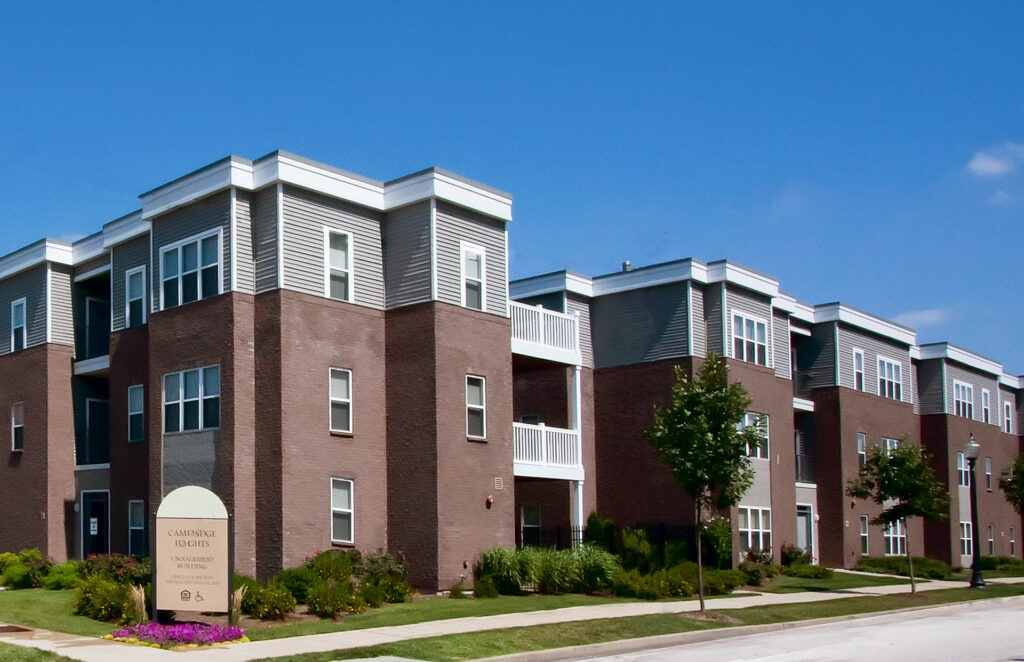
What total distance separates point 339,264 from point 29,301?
12792mm

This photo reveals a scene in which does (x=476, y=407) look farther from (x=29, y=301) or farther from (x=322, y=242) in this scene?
(x=29, y=301)

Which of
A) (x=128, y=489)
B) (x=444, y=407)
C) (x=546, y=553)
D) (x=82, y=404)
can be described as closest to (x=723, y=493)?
(x=546, y=553)

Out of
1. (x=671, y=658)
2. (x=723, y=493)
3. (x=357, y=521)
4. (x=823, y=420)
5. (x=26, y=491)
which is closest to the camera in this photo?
(x=671, y=658)

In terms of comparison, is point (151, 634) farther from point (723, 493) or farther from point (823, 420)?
point (823, 420)

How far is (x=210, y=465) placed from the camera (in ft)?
89.1

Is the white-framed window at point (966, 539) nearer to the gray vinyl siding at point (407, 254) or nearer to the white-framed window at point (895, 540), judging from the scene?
the white-framed window at point (895, 540)

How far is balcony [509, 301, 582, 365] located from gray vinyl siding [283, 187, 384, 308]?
4559 mm

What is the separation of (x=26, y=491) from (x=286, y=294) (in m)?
13.6

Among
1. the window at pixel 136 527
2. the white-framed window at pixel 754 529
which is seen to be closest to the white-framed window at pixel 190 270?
the window at pixel 136 527

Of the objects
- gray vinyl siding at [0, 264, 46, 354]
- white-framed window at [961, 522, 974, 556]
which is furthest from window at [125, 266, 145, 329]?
white-framed window at [961, 522, 974, 556]

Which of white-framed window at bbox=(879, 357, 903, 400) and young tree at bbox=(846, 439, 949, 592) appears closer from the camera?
young tree at bbox=(846, 439, 949, 592)

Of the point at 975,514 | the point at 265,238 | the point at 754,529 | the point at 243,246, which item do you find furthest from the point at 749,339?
the point at 243,246

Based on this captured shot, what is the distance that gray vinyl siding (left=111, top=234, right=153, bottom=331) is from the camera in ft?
104

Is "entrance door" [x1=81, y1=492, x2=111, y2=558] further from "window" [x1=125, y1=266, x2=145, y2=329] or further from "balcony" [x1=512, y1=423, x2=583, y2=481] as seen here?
"balcony" [x1=512, y1=423, x2=583, y2=481]
